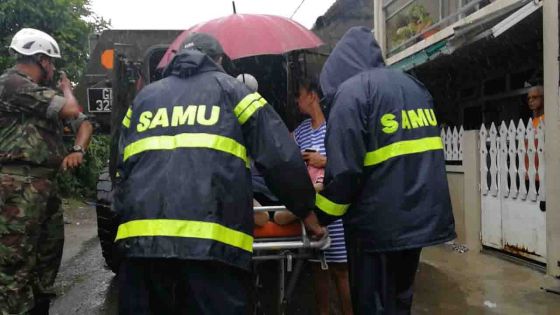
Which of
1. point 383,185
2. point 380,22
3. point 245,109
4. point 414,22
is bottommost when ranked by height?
point 383,185

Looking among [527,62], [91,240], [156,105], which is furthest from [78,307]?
[527,62]

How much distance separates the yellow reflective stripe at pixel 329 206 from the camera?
257 centimetres

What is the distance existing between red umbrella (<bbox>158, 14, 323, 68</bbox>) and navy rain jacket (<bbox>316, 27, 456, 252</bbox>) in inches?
70.6

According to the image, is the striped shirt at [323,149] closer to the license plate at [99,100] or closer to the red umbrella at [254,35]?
the red umbrella at [254,35]

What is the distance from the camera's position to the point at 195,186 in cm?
211

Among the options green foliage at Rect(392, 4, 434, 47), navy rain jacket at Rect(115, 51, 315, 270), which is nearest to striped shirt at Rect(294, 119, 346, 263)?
navy rain jacket at Rect(115, 51, 315, 270)

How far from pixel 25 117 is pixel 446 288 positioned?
369 cm

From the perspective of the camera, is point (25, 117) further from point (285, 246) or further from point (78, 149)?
point (285, 246)

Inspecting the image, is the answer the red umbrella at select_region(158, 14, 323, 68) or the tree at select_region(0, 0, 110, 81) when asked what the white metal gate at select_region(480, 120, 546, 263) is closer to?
the red umbrella at select_region(158, 14, 323, 68)

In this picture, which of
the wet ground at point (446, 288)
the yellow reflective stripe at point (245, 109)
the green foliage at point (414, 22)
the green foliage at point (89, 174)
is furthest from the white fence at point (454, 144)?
the green foliage at point (89, 174)

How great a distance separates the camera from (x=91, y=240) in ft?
25.4

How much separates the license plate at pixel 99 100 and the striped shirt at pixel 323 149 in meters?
2.67

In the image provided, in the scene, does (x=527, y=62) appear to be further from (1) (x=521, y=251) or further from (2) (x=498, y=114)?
(1) (x=521, y=251)

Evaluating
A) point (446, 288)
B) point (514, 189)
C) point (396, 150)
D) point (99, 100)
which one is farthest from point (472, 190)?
point (99, 100)
